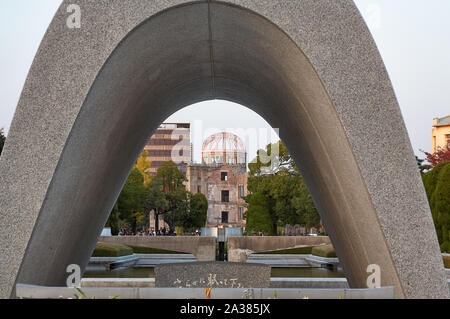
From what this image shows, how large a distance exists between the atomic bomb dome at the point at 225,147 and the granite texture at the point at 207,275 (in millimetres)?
A: 38115

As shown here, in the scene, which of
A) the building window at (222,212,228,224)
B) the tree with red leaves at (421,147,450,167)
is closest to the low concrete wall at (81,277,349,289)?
the tree with red leaves at (421,147,450,167)

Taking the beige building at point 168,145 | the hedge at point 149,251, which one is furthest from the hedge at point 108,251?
the beige building at point 168,145

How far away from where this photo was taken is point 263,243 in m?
25.3

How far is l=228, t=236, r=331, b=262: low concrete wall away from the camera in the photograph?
24703 mm

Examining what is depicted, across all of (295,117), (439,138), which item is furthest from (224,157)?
(295,117)

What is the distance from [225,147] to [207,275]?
39.5 m

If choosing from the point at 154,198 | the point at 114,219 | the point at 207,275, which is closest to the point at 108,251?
the point at 114,219

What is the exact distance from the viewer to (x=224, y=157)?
5144cm

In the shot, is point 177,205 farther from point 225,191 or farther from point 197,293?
point 197,293

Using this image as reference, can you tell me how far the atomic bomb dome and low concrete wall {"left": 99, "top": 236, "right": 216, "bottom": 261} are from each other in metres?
21.3

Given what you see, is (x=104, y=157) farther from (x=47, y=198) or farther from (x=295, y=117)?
(x=295, y=117)

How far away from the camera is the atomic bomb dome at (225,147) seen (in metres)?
45.4

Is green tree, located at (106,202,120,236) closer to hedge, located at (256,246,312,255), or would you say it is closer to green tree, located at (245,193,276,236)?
green tree, located at (245,193,276,236)

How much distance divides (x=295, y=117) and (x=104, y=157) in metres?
2.60
